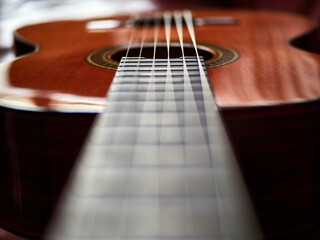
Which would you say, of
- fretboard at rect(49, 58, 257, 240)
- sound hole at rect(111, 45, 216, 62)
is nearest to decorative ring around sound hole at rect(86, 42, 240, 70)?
sound hole at rect(111, 45, 216, 62)

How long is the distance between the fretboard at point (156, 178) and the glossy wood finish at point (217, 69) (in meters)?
0.06

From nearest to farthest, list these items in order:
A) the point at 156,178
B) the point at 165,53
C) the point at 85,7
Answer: the point at 156,178, the point at 165,53, the point at 85,7

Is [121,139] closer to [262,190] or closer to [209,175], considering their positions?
[209,175]

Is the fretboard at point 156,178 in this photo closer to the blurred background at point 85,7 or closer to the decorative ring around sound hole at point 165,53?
the decorative ring around sound hole at point 165,53

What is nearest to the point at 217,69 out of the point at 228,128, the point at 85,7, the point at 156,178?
the point at 228,128

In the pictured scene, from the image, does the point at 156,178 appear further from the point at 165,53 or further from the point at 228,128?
the point at 165,53

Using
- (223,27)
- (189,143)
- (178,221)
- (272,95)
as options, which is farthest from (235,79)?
(223,27)

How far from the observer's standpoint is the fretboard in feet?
0.82

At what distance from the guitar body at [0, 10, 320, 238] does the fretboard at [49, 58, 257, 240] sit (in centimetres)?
6

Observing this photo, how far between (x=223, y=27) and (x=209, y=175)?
71 cm

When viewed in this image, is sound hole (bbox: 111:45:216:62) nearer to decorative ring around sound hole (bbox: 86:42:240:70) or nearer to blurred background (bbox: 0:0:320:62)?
decorative ring around sound hole (bbox: 86:42:240:70)

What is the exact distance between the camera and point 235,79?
0.52m

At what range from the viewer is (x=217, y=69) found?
57 cm

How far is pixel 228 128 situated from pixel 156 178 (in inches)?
6.9
